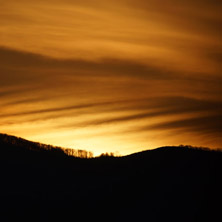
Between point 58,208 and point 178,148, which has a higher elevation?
point 178,148

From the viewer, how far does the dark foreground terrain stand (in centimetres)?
4854

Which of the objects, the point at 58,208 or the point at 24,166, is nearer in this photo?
the point at 58,208

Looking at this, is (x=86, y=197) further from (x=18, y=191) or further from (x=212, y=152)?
(x=212, y=152)

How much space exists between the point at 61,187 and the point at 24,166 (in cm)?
505

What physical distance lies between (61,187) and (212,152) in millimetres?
14133

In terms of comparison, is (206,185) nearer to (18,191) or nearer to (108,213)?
(108,213)

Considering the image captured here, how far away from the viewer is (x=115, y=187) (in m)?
53.0

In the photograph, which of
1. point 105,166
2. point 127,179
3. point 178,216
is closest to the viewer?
point 178,216

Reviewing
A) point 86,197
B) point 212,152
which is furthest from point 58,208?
point 212,152

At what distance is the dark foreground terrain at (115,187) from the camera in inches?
1911

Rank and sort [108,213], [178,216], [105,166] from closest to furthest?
[178,216] → [108,213] → [105,166]

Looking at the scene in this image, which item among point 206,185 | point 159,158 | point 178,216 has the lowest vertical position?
point 178,216

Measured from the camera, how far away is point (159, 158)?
5503cm

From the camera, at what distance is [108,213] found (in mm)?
50156
